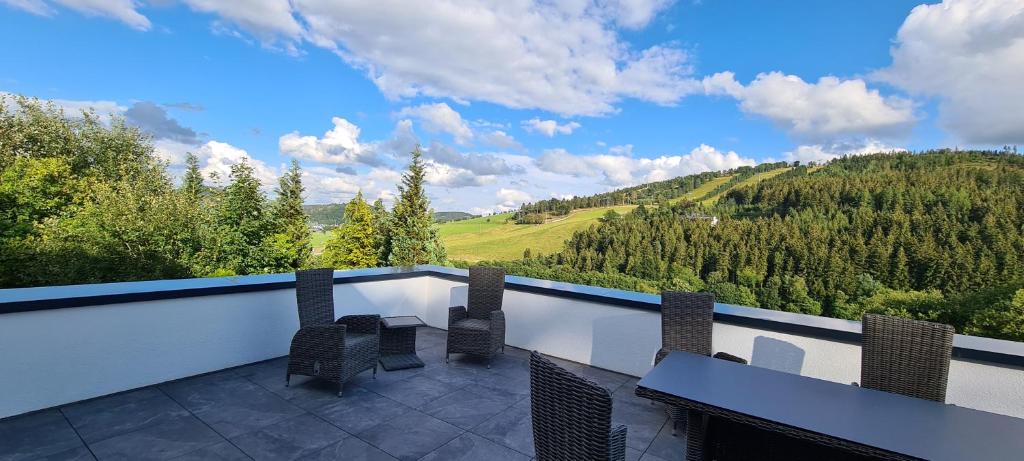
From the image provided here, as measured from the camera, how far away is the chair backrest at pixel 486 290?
16.9 ft

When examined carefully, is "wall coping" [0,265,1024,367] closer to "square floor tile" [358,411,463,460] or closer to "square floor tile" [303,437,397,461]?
"square floor tile" [358,411,463,460]

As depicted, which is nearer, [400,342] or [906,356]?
[906,356]

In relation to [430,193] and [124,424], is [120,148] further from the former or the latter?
[124,424]

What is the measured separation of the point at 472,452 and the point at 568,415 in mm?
1653

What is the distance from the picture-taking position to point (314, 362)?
374 centimetres

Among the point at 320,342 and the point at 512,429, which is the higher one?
the point at 320,342

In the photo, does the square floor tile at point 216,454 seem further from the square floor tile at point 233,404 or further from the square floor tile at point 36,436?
the square floor tile at point 36,436

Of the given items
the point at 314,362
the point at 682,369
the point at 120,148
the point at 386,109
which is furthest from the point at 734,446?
the point at 120,148

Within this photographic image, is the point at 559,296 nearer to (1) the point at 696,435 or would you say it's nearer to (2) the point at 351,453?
(2) the point at 351,453

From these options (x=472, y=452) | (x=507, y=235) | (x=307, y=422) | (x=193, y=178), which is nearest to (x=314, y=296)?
(x=307, y=422)

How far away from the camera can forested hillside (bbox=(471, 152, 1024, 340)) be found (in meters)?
21.1

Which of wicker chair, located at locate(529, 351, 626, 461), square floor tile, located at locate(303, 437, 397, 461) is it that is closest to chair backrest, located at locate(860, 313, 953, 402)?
wicker chair, located at locate(529, 351, 626, 461)

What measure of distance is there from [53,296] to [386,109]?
43.1 ft

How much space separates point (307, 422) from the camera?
3.18 metres
